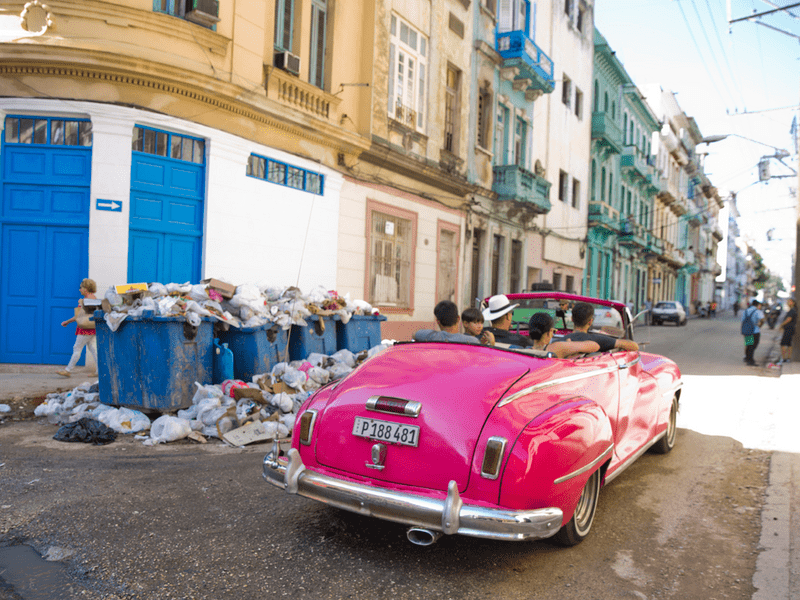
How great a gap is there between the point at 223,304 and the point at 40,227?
395 cm

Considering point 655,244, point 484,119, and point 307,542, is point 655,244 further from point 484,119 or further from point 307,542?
point 307,542

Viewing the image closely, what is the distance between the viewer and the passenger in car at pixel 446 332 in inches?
163

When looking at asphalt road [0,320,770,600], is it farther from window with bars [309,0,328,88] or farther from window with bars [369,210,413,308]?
window with bars [369,210,413,308]

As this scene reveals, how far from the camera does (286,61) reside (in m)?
11.4

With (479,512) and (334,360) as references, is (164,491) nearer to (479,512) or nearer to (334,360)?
(479,512)

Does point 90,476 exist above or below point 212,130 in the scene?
below

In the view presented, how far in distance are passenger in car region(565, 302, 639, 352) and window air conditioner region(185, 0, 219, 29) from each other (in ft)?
25.5

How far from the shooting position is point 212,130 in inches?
403

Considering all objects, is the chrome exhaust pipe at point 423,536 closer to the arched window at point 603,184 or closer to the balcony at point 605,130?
the balcony at point 605,130

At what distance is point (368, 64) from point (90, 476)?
11.2m

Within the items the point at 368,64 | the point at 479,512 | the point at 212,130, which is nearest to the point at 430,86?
the point at 368,64

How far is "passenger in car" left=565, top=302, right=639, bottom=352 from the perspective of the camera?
4.84 meters

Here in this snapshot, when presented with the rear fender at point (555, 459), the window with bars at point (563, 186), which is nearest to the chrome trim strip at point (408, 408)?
the rear fender at point (555, 459)

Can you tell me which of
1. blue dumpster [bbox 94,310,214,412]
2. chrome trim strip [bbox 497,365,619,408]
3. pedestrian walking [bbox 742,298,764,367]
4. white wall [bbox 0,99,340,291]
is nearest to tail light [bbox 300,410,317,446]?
chrome trim strip [bbox 497,365,619,408]
